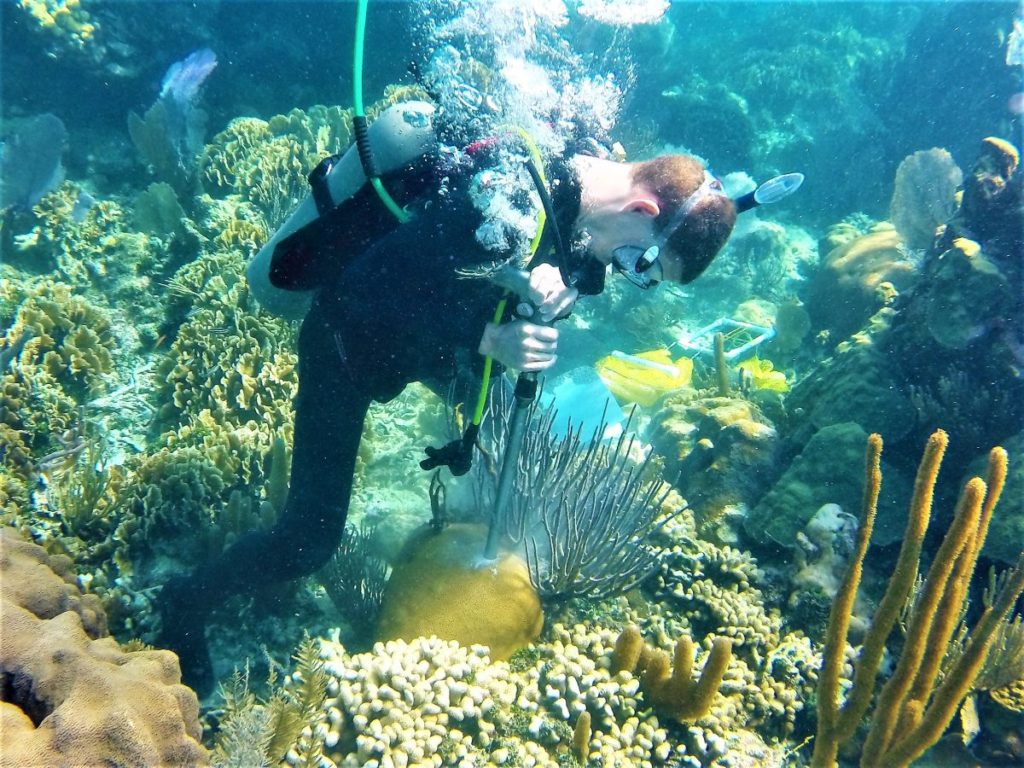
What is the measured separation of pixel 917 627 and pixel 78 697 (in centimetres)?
310

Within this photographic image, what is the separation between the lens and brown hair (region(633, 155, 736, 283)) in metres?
2.27

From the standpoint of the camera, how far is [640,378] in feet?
22.2

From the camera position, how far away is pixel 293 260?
2.72 m

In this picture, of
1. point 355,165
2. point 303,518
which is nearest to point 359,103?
point 355,165

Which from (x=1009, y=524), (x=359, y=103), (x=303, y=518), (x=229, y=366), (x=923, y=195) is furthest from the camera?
(x=923, y=195)

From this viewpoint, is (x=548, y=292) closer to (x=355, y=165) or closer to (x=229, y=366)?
(x=355, y=165)

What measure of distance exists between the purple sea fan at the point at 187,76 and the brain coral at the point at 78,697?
28.9ft

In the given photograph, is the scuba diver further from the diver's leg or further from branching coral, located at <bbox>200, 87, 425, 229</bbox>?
branching coral, located at <bbox>200, 87, 425, 229</bbox>

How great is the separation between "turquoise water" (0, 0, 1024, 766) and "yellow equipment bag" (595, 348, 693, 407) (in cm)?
5

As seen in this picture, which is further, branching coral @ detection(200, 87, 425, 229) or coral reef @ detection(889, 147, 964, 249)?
coral reef @ detection(889, 147, 964, 249)

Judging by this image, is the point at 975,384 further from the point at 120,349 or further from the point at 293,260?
the point at 120,349

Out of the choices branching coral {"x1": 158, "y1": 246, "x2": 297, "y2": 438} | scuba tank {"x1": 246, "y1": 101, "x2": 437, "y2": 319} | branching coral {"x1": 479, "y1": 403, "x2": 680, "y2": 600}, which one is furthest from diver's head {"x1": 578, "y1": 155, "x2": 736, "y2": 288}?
branching coral {"x1": 158, "y1": 246, "x2": 297, "y2": 438}

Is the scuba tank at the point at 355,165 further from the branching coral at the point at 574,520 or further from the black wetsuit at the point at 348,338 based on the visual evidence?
the branching coral at the point at 574,520

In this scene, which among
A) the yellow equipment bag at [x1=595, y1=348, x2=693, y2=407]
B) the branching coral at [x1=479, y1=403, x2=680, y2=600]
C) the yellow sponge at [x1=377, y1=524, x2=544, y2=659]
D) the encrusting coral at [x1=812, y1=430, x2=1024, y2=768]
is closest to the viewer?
the encrusting coral at [x1=812, y1=430, x2=1024, y2=768]
